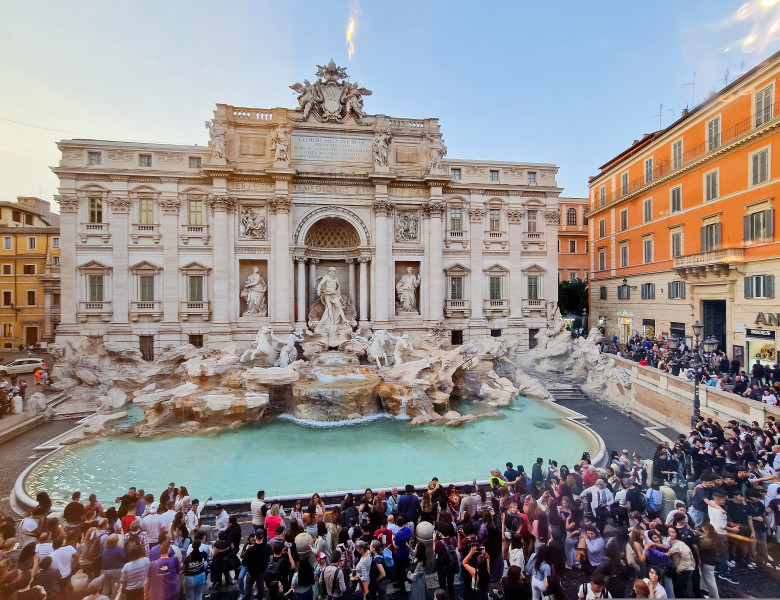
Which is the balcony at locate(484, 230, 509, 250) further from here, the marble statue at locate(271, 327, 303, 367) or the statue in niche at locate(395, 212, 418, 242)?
the marble statue at locate(271, 327, 303, 367)

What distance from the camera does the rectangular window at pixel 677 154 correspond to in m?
21.5

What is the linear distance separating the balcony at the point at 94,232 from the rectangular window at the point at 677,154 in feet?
96.8

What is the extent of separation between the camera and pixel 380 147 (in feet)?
70.3

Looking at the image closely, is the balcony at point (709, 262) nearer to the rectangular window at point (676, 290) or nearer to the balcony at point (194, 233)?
the rectangular window at point (676, 290)

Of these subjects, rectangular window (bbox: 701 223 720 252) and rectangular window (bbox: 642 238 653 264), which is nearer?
rectangular window (bbox: 701 223 720 252)

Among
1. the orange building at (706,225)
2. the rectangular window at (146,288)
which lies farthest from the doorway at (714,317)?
the rectangular window at (146,288)

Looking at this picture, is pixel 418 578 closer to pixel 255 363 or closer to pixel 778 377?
pixel 255 363

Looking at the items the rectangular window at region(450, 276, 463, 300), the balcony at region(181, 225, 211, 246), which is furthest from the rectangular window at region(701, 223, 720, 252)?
the balcony at region(181, 225, 211, 246)

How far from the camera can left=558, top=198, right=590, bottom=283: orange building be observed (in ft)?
119

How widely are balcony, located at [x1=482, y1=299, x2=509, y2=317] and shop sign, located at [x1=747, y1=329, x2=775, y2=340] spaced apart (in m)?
10.7

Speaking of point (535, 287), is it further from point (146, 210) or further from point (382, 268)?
point (146, 210)

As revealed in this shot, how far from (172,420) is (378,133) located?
16.5 meters

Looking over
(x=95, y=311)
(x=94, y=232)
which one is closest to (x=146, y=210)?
(x=94, y=232)

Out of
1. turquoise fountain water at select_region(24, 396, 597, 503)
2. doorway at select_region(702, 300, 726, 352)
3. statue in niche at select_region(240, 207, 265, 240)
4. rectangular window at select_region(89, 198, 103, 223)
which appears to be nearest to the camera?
turquoise fountain water at select_region(24, 396, 597, 503)
